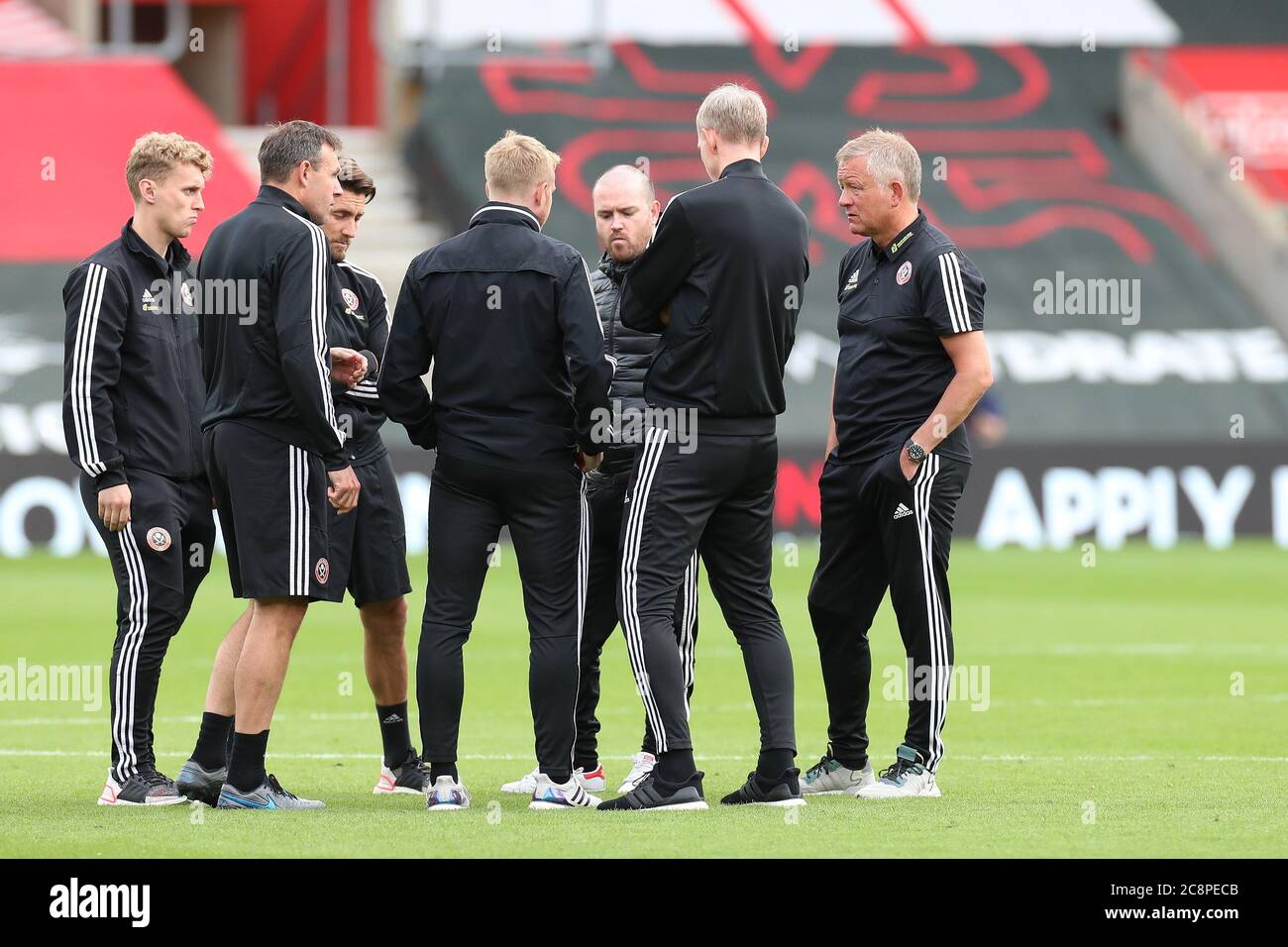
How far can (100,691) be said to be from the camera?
1070 centimetres

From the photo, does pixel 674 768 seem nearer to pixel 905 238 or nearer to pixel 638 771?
pixel 638 771

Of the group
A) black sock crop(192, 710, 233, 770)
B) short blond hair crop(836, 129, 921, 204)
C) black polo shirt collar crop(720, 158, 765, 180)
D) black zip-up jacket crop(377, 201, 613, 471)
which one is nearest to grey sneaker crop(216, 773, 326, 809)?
black sock crop(192, 710, 233, 770)

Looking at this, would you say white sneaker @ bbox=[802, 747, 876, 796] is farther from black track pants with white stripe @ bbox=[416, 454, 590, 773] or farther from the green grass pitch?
black track pants with white stripe @ bbox=[416, 454, 590, 773]

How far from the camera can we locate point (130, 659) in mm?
7242

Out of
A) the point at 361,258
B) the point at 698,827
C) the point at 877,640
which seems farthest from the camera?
the point at 361,258

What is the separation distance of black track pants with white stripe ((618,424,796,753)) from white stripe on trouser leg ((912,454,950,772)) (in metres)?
0.52

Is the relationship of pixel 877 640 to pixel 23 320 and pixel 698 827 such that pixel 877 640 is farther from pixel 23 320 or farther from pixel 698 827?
pixel 23 320

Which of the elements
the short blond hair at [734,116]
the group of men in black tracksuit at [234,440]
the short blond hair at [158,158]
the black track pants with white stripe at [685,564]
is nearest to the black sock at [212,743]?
the group of men in black tracksuit at [234,440]

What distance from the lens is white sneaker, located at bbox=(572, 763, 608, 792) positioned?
7.74m

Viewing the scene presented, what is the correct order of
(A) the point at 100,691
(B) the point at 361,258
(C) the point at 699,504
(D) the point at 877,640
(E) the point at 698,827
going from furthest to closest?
(B) the point at 361,258 → (D) the point at 877,640 → (A) the point at 100,691 → (C) the point at 699,504 → (E) the point at 698,827

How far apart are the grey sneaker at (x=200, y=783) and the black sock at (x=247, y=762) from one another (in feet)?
0.58

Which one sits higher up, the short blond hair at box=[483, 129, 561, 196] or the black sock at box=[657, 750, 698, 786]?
the short blond hair at box=[483, 129, 561, 196]

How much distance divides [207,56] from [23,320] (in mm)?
8786

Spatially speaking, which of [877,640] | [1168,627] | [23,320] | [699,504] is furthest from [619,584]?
[23,320]
